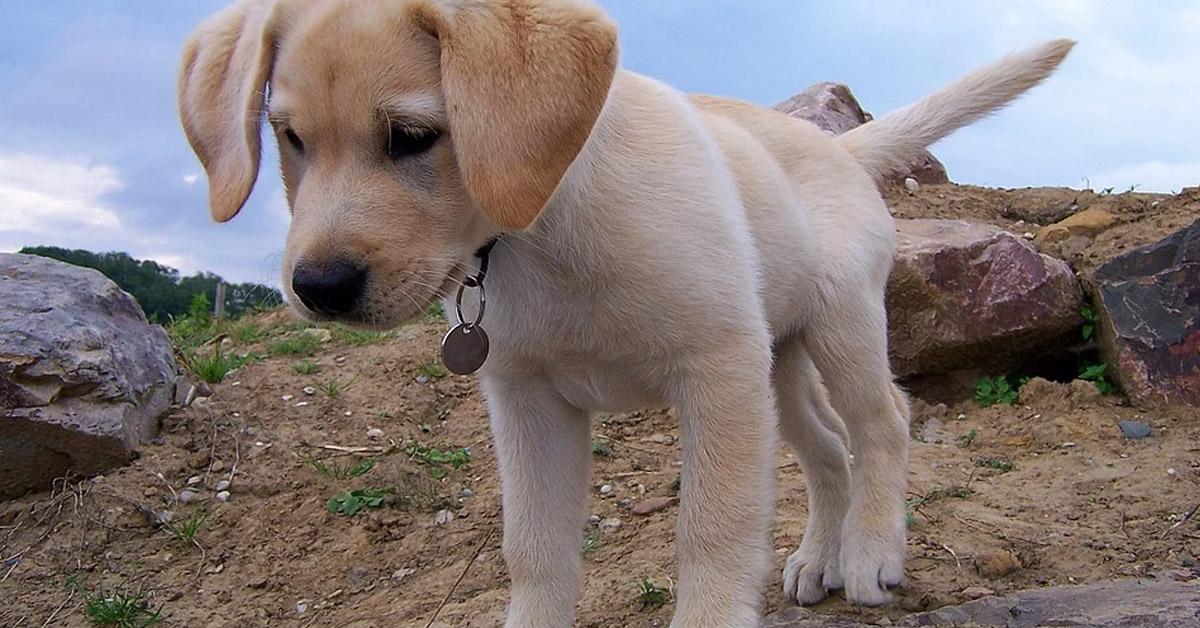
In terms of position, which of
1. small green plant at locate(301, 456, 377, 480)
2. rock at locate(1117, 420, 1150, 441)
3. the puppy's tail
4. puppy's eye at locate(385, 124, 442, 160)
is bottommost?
small green plant at locate(301, 456, 377, 480)

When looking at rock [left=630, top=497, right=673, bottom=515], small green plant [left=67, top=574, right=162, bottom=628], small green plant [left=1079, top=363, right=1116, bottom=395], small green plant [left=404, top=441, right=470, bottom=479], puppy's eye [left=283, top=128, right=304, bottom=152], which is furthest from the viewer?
small green plant [left=1079, top=363, right=1116, bottom=395]

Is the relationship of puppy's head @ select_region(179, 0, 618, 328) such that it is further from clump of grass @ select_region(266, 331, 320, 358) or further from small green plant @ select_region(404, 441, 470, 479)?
clump of grass @ select_region(266, 331, 320, 358)

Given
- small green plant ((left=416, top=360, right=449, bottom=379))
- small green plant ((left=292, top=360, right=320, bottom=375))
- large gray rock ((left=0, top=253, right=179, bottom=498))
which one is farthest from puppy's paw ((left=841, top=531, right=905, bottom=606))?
small green plant ((left=292, top=360, right=320, bottom=375))

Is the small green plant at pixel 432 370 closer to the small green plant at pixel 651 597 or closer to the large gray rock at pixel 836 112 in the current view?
the small green plant at pixel 651 597

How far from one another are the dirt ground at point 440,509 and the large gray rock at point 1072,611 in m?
0.24

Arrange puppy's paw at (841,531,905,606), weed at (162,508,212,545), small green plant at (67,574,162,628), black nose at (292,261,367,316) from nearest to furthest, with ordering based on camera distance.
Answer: black nose at (292,261,367,316)
puppy's paw at (841,531,905,606)
small green plant at (67,574,162,628)
weed at (162,508,212,545)

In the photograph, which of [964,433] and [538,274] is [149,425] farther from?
[964,433]

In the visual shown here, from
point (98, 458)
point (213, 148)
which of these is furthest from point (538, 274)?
point (98, 458)

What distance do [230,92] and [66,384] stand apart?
2666 millimetres

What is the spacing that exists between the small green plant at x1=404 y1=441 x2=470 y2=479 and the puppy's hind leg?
1.75 metres

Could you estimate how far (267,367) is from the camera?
597 centimetres

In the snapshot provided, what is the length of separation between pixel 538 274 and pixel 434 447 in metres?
2.78

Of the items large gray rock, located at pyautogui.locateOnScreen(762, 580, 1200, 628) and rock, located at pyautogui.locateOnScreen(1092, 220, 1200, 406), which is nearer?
large gray rock, located at pyautogui.locateOnScreen(762, 580, 1200, 628)

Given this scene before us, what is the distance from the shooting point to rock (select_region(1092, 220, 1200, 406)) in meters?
5.21
